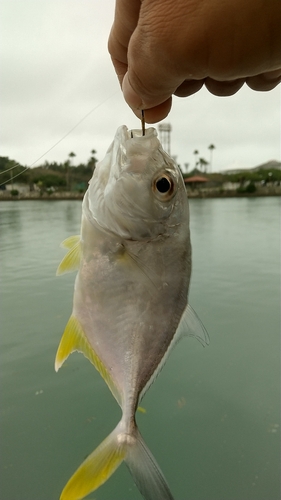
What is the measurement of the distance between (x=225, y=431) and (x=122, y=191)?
6.92 ft

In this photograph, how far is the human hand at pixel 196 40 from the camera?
2.89ft

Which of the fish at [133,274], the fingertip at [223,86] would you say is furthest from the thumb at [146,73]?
the fingertip at [223,86]

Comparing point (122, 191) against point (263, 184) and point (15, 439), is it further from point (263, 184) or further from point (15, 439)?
point (263, 184)

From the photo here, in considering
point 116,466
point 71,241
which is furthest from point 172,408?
point 71,241

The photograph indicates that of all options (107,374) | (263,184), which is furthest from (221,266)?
(263,184)

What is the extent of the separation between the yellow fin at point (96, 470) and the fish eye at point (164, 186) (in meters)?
0.87

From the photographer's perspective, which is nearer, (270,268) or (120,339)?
(120,339)

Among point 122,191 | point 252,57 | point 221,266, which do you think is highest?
point 252,57

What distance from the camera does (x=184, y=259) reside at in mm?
1287

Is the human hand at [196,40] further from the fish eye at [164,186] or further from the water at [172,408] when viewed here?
the water at [172,408]

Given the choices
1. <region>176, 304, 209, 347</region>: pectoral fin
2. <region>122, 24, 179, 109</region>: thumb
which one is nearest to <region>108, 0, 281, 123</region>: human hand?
<region>122, 24, 179, 109</region>: thumb

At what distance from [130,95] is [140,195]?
37 centimetres

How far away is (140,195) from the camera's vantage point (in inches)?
51.4

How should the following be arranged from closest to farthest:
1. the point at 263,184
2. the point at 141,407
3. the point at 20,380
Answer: the point at 141,407
the point at 20,380
the point at 263,184
